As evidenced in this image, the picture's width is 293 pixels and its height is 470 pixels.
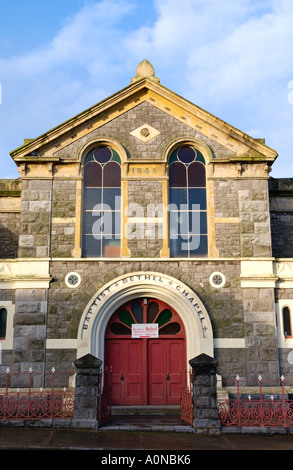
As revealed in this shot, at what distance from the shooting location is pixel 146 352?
14.5 m

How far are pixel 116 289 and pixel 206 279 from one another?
2.58 meters

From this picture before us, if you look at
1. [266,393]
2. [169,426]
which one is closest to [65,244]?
[169,426]

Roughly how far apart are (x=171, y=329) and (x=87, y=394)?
13.6ft

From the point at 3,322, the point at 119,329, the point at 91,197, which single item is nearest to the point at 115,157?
the point at 91,197

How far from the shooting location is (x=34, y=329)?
46.2 ft

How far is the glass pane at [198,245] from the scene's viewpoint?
1491 centimetres

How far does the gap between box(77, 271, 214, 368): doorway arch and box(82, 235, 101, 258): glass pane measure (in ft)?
3.49

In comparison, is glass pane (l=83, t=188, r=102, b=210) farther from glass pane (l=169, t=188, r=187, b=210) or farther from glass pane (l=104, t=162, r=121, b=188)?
glass pane (l=169, t=188, r=187, b=210)

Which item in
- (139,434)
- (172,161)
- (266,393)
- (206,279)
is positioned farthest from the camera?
(172,161)

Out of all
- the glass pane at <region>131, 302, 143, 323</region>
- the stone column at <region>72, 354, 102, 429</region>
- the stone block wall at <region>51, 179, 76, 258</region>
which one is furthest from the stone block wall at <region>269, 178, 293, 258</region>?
the stone column at <region>72, 354, 102, 429</region>

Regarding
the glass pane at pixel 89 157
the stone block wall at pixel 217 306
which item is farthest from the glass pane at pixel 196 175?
the glass pane at pixel 89 157

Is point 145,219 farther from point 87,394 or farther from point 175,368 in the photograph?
point 87,394

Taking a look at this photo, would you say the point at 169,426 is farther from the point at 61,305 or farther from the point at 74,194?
the point at 74,194

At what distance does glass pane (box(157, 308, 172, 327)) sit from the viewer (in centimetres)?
1486
